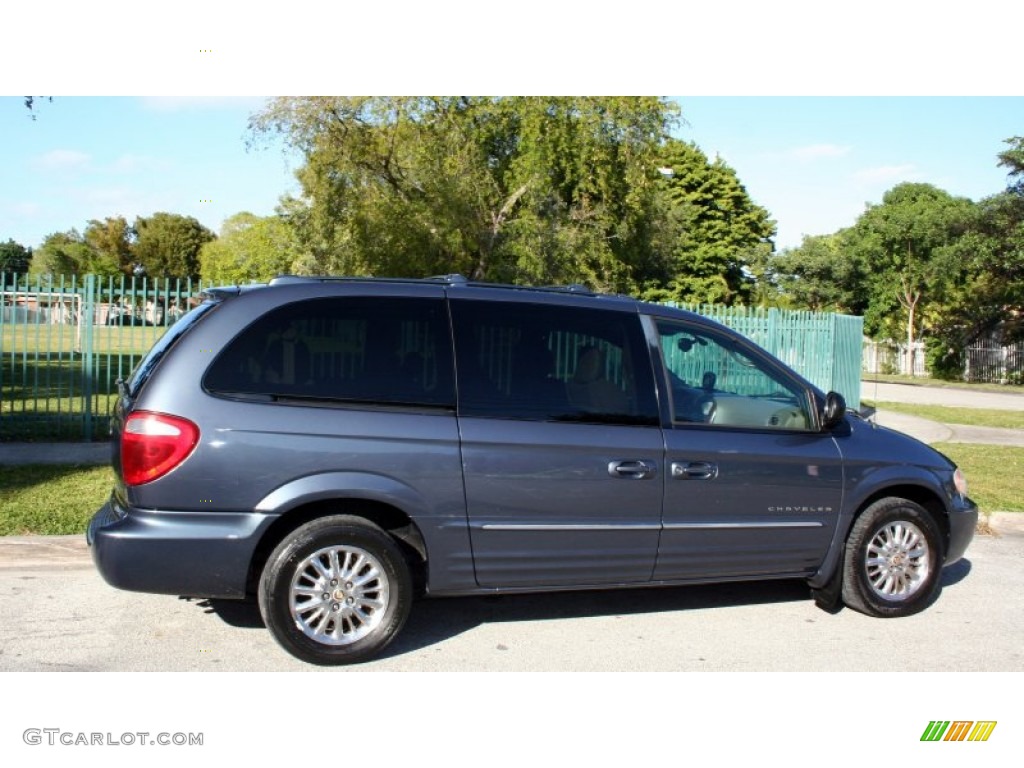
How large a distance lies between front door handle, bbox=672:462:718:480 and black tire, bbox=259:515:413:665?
5.10ft

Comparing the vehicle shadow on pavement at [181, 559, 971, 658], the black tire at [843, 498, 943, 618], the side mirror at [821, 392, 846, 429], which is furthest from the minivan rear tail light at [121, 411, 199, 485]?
the black tire at [843, 498, 943, 618]

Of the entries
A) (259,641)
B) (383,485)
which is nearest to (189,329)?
(383,485)

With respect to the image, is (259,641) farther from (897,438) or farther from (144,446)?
(897,438)

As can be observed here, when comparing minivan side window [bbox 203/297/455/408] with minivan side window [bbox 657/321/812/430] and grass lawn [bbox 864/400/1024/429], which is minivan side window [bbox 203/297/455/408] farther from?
grass lawn [bbox 864/400/1024/429]

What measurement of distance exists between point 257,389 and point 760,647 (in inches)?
119

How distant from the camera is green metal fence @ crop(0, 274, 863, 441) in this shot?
11.6 meters

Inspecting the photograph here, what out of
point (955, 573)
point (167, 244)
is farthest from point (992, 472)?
point (167, 244)

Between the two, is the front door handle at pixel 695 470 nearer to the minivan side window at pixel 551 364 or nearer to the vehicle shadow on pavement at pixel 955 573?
the minivan side window at pixel 551 364

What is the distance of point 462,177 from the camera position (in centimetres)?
1695

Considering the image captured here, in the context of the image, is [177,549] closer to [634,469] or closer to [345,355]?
[345,355]

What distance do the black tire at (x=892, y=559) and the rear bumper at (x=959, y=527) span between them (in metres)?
0.13

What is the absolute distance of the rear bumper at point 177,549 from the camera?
14.8 ft

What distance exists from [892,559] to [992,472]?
5.76m

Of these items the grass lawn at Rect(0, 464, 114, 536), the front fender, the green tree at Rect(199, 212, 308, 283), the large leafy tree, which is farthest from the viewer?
the green tree at Rect(199, 212, 308, 283)
